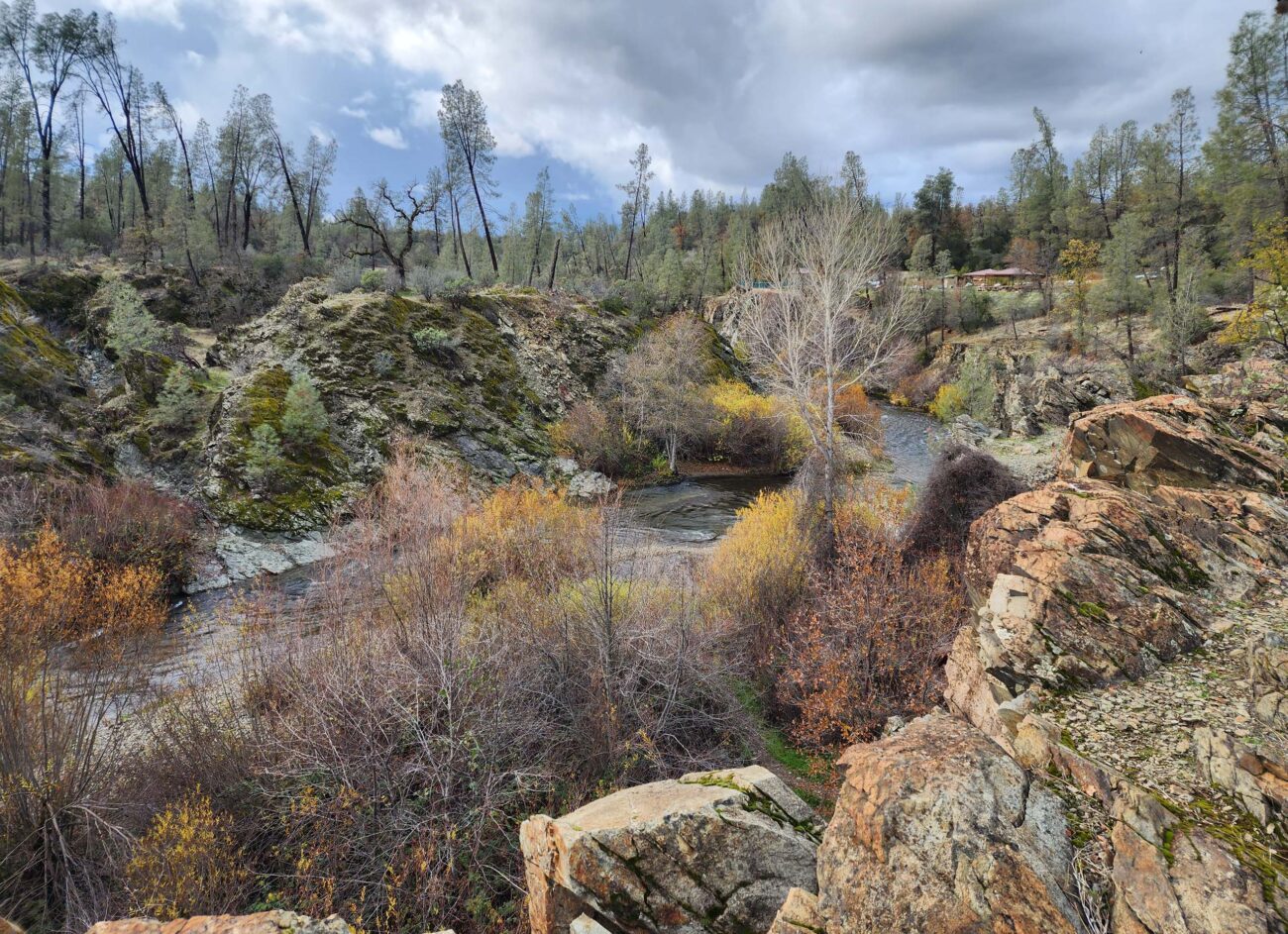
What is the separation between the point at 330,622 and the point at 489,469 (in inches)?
580

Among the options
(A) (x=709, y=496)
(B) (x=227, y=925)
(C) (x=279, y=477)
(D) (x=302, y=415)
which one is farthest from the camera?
(A) (x=709, y=496)

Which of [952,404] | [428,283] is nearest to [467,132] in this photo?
[428,283]

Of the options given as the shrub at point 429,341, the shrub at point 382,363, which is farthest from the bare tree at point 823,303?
the shrub at point 382,363

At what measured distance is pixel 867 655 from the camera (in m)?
8.66

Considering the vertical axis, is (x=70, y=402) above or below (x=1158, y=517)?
above

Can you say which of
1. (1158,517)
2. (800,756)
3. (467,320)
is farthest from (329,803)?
(467,320)

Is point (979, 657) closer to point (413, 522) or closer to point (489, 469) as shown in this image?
point (413, 522)

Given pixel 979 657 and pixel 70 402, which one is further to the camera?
pixel 70 402

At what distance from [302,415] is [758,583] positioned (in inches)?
633

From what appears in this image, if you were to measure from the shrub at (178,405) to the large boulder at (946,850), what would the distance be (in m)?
22.2

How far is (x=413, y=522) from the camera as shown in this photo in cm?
1202

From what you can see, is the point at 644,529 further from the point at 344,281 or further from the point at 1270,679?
the point at 344,281

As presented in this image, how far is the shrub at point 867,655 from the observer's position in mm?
8359

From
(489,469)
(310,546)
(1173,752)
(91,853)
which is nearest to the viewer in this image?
(1173,752)
